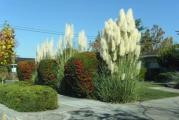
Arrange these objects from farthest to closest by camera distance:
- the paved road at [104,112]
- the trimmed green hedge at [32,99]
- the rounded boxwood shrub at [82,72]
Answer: the rounded boxwood shrub at [82,72] → the trimmed green hedge at [32,99] → the paved road at [104,112]

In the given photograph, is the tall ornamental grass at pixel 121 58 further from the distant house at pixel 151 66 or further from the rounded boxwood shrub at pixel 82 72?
the distant house at pixel 151 66

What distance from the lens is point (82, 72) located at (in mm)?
15344

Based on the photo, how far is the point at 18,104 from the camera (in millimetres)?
12477

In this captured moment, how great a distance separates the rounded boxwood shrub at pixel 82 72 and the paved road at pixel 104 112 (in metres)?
0.84

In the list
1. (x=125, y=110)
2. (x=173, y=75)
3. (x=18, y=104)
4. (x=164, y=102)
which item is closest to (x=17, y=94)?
(x=18, y=104)

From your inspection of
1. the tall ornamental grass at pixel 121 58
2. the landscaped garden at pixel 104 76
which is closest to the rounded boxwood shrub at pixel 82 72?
the landscaped garden at pixel 104 76

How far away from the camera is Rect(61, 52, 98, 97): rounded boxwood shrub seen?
1525cm

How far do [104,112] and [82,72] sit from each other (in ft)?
11.4

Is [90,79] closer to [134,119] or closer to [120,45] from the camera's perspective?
[120,45]

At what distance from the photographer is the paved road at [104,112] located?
11258mm

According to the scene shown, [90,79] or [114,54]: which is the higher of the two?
[114,54]

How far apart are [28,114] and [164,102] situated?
18.4 feet

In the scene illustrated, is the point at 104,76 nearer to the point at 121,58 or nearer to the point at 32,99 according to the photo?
the point at 121,58

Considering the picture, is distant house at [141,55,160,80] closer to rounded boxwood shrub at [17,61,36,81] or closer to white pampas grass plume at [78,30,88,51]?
rounded boxwood shrub at [17,61,36,81]
